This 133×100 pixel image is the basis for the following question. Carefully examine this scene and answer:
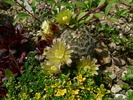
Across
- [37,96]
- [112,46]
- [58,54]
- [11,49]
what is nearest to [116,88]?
[112,46]

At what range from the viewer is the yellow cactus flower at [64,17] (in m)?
2.89

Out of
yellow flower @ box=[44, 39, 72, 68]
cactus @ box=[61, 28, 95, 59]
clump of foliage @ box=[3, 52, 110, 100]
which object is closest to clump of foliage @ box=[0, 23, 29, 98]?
clump of foliage @ box=[3, 52, 110, 100]

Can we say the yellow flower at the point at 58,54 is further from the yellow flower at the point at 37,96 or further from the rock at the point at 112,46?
the rock at the point at 112,46

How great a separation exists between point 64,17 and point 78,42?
377mm

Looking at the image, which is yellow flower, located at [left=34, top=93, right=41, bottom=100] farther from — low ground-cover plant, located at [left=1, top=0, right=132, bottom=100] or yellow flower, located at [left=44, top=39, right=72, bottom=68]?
yellow flower, located at [left=44, top=39, right=72, bottom=68]

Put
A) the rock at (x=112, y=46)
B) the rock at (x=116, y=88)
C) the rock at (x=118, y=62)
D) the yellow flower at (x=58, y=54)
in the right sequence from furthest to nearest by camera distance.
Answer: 1. the rock at (x=112, y=46)
2. the rock at (x=118, y=62)
3. the rock at (x=116, y=88)
4. the yellow flower at (x=58, y=54)

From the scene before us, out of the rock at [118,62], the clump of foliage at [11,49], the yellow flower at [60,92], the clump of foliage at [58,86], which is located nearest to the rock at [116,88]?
the clump of foliage at [58,86]

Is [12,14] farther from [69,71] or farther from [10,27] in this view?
[69,71]

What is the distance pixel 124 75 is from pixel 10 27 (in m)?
1.78

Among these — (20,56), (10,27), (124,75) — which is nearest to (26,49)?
(20,56)

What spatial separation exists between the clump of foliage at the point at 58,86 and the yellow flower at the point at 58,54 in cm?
17

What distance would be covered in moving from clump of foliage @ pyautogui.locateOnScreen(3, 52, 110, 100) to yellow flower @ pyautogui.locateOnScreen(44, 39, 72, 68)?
172 millimetres

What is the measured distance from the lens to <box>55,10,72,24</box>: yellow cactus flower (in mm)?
2895

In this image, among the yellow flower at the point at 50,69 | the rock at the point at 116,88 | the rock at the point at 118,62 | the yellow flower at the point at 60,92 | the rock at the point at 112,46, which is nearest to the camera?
the yellow flower at the point at 60,92
